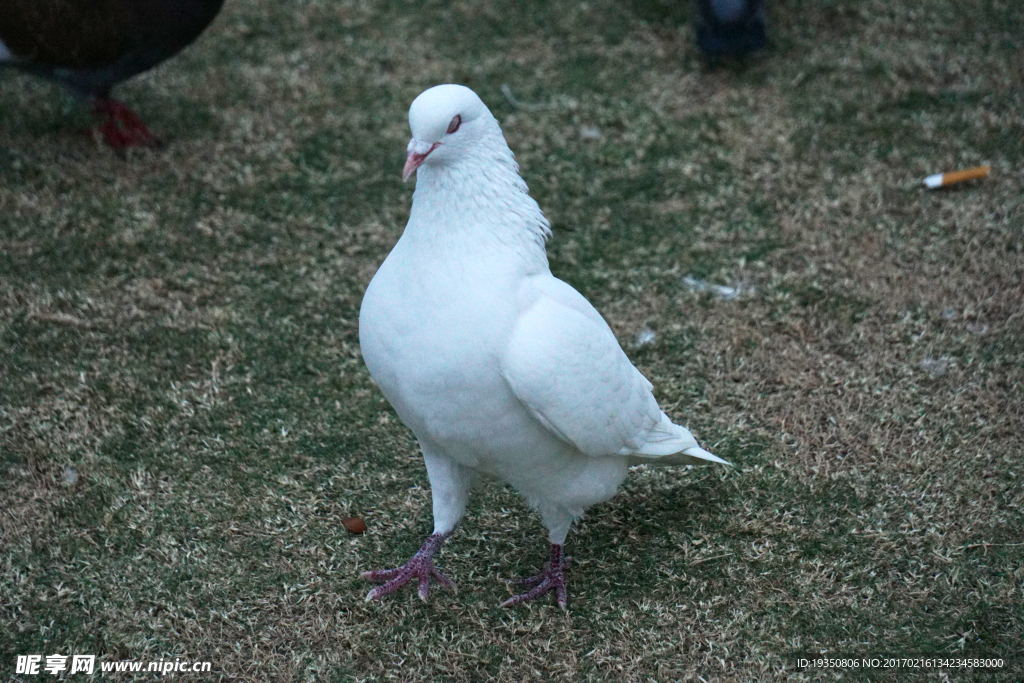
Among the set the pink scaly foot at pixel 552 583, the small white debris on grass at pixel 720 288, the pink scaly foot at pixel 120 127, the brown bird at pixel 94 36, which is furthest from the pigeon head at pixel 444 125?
the pink scaly foot at pixel 120 127

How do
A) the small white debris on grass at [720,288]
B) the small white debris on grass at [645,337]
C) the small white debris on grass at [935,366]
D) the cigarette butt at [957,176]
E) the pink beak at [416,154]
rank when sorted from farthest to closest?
the cigarette butt at [957,176] < the small white debris on grass at [720,288] < the small white debris on grass at [645,337] < the small white debris on grass at [935,366] < the pink beak at [416,154]

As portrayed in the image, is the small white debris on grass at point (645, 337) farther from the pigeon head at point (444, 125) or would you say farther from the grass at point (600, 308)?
the pigeon head at point (444, 125)

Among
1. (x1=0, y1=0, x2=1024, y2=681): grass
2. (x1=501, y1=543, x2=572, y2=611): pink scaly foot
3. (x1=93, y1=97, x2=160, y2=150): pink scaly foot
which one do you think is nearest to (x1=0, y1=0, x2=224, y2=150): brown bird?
(x1=93, y1=97, x2=160, y2=150): pink scaly foot

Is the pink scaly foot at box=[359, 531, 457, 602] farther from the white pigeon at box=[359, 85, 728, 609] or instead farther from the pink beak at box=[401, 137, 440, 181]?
the pink beak at box=[401, 137, 440, 181]

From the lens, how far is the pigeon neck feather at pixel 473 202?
217cm

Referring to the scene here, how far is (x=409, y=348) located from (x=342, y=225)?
2.18 meters

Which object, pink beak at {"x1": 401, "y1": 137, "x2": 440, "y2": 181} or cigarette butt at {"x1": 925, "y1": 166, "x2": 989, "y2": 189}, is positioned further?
cigarette butt at {"x1": 925, "y1": 166, "x2": 989, "y2": 189}

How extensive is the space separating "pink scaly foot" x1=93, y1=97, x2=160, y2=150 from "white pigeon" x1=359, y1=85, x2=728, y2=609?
2830 millimetres

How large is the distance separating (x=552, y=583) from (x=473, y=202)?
124 cm

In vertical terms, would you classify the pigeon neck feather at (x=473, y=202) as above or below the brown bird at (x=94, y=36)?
above

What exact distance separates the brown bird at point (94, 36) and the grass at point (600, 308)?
0.42m

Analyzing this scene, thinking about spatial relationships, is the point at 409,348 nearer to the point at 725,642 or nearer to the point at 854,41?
the point at 725,642

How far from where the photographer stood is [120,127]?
14.7ft

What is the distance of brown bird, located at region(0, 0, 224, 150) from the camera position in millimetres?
3875
